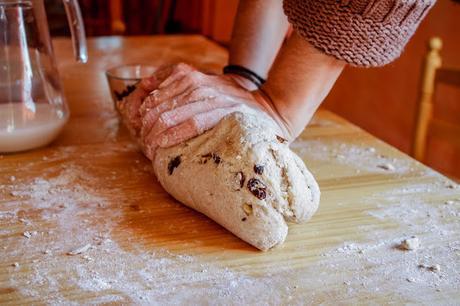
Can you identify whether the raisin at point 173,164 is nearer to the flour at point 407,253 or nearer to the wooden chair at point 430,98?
the flour at point 407,253

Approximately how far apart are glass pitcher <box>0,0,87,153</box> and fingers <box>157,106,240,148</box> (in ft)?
0.70

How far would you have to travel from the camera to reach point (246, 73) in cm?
95

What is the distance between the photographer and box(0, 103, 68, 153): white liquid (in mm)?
815

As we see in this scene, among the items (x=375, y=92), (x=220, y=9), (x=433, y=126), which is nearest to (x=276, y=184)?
(x=433, y=126)

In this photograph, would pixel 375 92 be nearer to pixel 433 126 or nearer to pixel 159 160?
pixel 433 126

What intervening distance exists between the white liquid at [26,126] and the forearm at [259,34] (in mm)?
314

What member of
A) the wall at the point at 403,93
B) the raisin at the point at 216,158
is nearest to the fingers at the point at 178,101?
the raisin at the point at 216,158

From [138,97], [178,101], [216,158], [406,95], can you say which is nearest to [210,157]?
[216,158]

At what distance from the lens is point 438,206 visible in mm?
756

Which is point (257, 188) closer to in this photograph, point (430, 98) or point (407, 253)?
point (407, 253)

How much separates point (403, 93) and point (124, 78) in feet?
4.71

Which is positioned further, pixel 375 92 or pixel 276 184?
pixel 375 92

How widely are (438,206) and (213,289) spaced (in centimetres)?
35

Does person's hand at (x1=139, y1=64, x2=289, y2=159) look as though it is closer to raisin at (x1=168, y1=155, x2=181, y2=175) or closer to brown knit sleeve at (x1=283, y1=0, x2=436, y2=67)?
raisin at (x1=168, y1=155, x2=181, y2=175)
